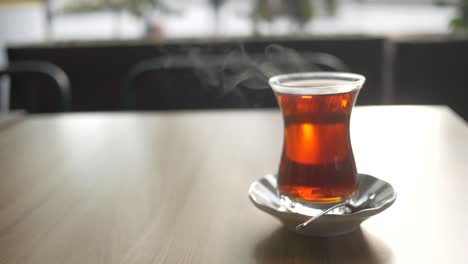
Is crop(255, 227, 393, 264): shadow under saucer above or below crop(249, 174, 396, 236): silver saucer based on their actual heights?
below

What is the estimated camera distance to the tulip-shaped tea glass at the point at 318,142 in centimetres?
74

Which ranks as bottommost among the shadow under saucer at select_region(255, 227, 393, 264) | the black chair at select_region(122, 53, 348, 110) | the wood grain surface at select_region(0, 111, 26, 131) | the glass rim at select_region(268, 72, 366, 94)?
the shadow under saucer at select_region(255, 227, 393, 264)

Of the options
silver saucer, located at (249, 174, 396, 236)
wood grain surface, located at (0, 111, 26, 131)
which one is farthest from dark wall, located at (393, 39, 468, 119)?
silver saucer, located at (249, 174, 396, 236)

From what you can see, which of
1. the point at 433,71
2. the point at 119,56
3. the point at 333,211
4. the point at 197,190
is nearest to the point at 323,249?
the point at 333,211

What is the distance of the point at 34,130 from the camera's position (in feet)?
4.86

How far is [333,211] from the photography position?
741mm

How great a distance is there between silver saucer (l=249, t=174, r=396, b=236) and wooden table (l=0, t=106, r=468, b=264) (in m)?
0.02

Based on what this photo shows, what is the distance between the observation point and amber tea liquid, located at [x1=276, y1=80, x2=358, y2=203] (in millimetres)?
749

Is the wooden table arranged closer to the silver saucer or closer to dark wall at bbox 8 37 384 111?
the silver saucer

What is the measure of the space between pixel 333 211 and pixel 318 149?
0.27ft

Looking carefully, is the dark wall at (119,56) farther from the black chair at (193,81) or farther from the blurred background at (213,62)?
the black chair at (193,81)

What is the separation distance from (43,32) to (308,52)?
280 centimetres

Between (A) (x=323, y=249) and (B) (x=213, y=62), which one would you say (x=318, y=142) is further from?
(B) (x=213, y=62)

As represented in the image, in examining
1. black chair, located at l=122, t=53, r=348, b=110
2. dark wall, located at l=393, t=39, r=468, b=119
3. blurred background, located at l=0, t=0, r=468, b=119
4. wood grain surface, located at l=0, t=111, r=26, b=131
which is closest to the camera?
wood grain surface, located at l=0, t=111, r=26, b=131
